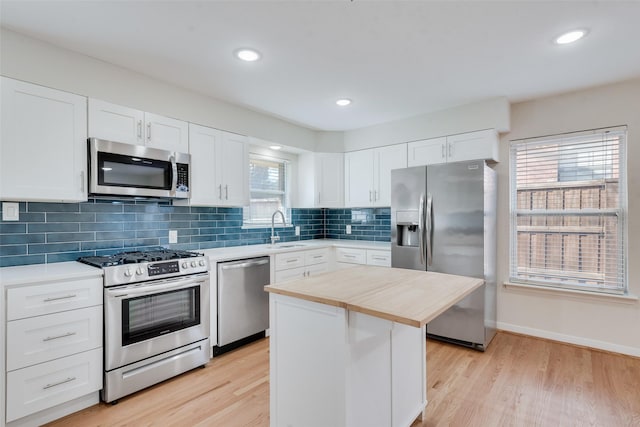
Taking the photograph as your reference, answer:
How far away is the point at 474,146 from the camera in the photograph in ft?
10.9

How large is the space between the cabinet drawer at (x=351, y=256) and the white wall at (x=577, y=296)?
1498 millimetres

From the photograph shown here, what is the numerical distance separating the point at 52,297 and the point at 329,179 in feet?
10.4

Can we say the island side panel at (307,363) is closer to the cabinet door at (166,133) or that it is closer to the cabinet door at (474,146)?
the cabinet door at (166,133)

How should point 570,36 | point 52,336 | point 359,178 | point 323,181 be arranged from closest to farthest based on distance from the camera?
point 52,336, point 570,36, point 359,178, point 323,181

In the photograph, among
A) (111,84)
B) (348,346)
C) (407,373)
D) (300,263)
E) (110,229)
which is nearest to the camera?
(348,346)

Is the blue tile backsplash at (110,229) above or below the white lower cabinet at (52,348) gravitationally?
above

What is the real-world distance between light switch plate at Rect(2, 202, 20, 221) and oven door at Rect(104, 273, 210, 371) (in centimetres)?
85

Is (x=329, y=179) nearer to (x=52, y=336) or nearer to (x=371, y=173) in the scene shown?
(x=371, y=173)

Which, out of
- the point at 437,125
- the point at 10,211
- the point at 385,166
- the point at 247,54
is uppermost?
the point at 247,54

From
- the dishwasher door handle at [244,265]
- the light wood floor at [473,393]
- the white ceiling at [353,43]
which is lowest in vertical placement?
the light wood floor at [473,393]

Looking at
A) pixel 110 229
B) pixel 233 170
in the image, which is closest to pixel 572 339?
pixel 233 170

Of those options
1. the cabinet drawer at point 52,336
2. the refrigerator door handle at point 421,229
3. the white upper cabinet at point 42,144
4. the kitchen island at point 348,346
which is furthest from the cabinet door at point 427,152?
the cabinet drawer at point 52,336

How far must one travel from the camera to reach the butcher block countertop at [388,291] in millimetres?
Result: 1292

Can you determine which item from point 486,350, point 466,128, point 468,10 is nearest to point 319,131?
point 466,128
